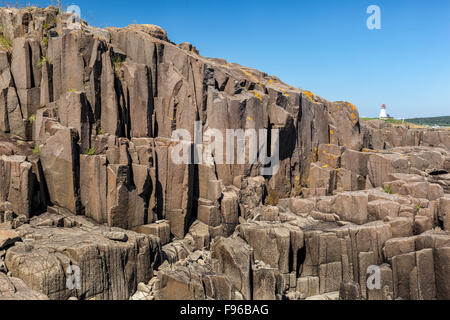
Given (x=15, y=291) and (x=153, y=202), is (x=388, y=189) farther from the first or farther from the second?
(x=15, y=291)

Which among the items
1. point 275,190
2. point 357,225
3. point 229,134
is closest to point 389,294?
point 357,225

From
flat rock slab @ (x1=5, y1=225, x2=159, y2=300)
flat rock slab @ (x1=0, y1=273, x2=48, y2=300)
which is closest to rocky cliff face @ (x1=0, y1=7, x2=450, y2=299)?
flat rock slab @ (x1=5, y1=225, x2=159, y2=300)

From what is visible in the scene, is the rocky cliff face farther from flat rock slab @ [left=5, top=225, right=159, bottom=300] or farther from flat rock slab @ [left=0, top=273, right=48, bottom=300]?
flat rock slab @ [left=0, top=273, right=48, bottom=300]

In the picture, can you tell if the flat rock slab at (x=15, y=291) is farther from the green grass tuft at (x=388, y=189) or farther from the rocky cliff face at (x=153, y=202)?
the green grass tuft at (x=388, y=189)

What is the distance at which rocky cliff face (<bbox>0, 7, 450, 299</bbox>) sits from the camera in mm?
11508

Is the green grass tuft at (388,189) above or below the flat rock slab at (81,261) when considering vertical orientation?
above

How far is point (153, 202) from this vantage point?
589 inches

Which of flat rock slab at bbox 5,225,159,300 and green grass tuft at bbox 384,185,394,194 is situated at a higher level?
green grass tuft at bbox 384,185,394,194

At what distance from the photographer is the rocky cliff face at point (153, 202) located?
11.5 meters

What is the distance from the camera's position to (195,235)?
15.7 metres

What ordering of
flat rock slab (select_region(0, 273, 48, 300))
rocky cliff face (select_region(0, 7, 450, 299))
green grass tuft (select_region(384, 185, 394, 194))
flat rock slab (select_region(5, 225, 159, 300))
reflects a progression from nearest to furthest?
flat rock slab (select_region(0, 273, 48, 300)) < flat rock slab (select_region(5, 225, 159, 300)) < rocky cliff face (select_region(0, 7, 450, 299)) < green grass tuft (select_region(384, 185, 394, 194))

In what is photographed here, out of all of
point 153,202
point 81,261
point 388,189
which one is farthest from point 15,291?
point 388,189

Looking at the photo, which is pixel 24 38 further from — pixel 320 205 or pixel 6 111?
pixel 320 205

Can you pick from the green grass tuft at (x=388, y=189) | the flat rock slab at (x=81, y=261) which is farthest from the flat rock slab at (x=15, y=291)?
the green grass tuft at (x=388, y=189)
